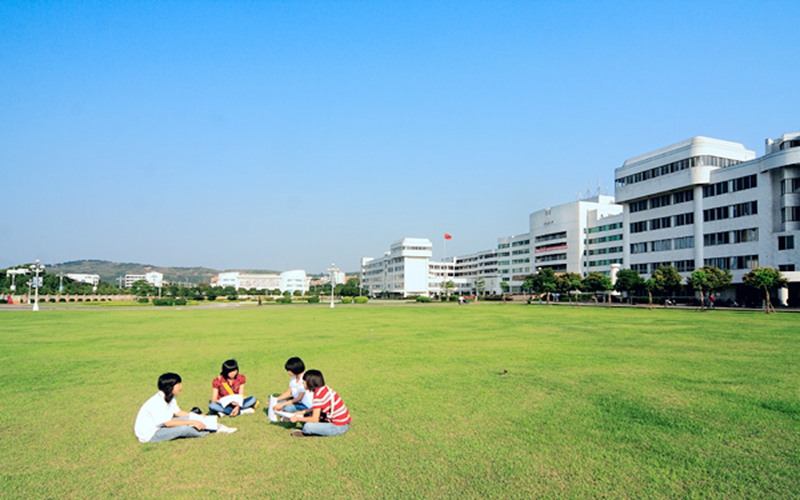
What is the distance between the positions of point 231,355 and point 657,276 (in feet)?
169

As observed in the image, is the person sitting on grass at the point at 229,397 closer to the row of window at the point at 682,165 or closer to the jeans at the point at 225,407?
the jeans at the point at 225,407

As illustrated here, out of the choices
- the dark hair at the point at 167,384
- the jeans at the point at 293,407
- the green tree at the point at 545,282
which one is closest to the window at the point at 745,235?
the green tree at the point at 545,282

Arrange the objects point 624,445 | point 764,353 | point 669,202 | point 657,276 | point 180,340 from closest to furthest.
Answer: point 624,445, point 764,353, point 180,340, point 657,276, point 669,202

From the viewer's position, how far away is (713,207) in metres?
60.3

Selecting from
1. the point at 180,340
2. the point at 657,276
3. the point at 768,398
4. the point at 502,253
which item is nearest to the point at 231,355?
the point at 180,340

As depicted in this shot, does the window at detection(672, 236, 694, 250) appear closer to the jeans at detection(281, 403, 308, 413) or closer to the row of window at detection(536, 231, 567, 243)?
the row of window at detection(536, 231, 567, 243)

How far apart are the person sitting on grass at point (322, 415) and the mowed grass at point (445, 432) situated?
211 mm

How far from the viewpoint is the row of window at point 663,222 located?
64.3 metres

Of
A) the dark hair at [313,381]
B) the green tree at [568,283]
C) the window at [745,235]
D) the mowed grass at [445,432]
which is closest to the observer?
the mowed grass at [445,432]

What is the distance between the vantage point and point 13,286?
9750cm

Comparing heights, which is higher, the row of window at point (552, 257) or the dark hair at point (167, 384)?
the row of window at point (552, 257)

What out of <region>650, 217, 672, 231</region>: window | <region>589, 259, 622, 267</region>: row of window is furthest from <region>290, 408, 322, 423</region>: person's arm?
<region>589, 259, 622, 267</region>: row of window

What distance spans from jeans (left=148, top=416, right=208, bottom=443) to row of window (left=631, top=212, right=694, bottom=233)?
6881 cm

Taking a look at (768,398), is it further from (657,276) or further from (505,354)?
(657,276)
